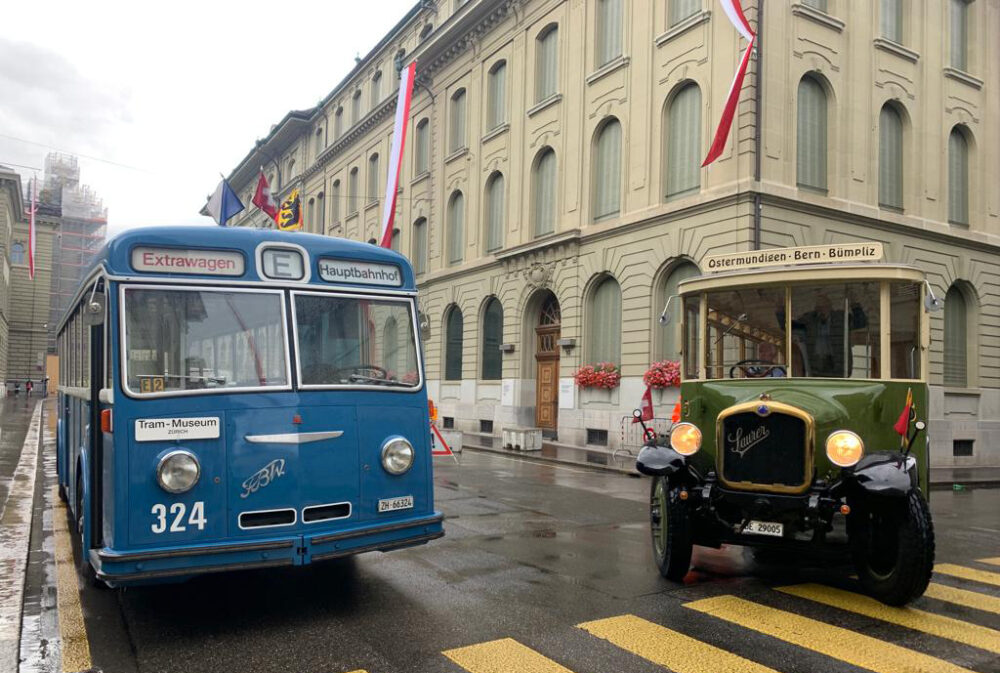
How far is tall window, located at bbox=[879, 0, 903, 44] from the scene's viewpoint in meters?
21.9

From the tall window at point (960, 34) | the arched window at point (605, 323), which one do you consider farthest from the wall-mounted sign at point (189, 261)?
the tall window at point (960, 34)

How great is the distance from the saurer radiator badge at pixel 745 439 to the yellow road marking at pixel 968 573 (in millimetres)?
2725

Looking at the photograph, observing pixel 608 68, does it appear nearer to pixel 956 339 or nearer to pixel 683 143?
pixel 683 143

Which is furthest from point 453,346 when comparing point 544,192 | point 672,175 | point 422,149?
point 672,175

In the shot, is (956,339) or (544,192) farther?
(544,192)

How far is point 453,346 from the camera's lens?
31984mm

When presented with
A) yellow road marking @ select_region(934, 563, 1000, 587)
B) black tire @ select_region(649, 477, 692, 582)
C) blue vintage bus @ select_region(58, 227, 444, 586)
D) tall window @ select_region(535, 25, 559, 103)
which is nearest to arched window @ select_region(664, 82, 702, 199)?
tall window @ select_region(535, 25, 559, 103)

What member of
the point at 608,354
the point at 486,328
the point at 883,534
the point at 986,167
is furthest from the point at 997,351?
the point at 883,534

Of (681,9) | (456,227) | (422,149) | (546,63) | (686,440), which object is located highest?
(546,63)

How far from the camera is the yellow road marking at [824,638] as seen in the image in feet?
16.0

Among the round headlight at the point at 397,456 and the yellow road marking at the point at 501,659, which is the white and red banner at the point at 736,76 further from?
the yellow road marking at the point at 501,659

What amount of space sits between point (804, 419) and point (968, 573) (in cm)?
290

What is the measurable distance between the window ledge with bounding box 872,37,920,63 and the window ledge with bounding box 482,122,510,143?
11843 mm

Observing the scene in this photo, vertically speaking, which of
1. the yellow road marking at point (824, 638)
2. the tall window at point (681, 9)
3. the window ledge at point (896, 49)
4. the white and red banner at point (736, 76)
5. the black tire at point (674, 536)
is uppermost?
the tall window at point (681, 9)
